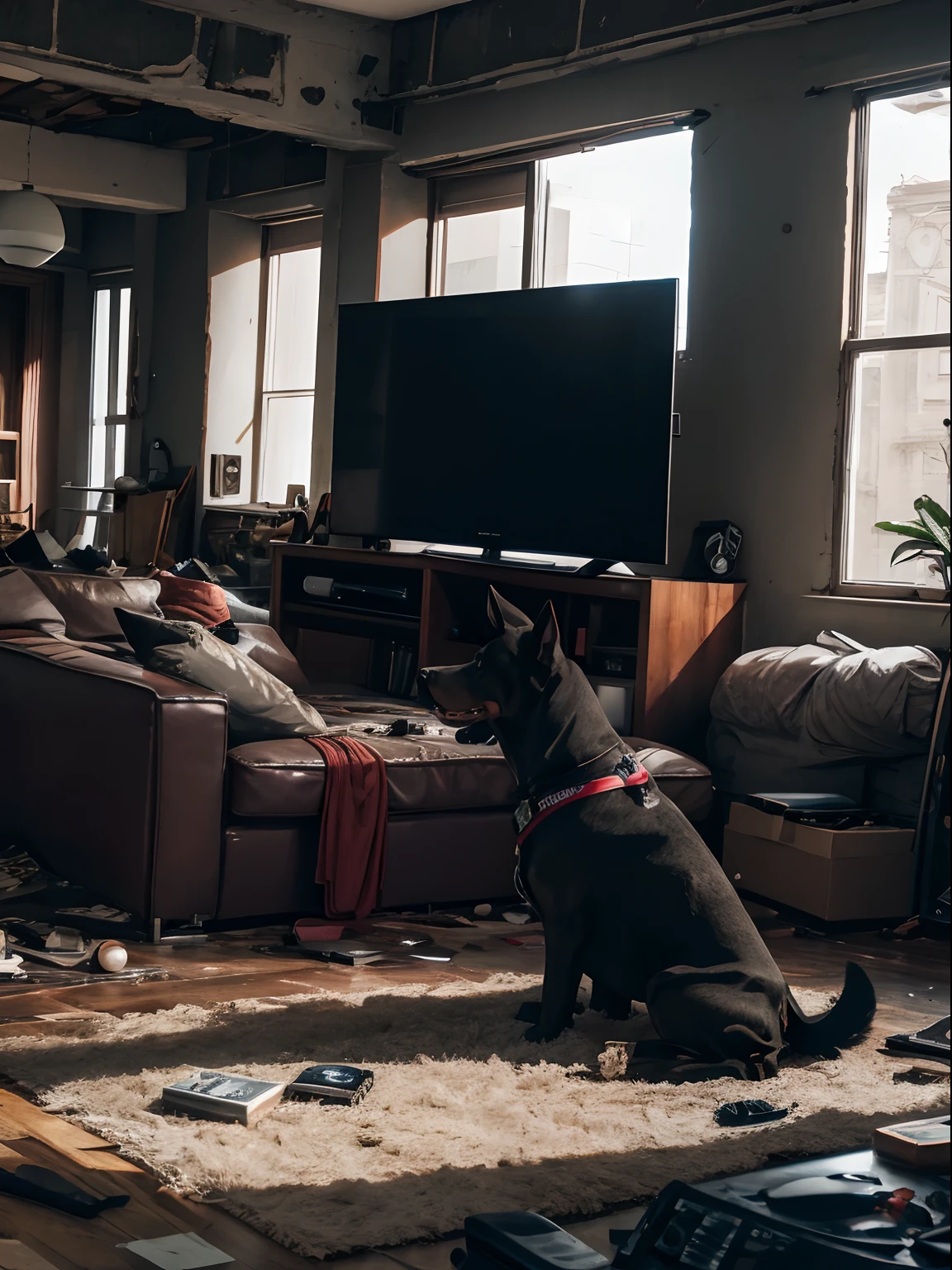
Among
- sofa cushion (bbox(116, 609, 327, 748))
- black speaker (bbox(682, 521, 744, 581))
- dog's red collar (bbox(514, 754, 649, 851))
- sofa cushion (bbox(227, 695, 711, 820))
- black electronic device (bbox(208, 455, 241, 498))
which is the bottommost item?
sofa cushion (bbox(227, 695, 711, 820))

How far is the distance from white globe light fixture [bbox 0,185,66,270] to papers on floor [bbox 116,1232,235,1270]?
553cm

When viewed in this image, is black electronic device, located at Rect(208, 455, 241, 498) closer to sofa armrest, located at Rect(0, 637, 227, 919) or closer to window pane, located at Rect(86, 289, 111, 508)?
window pane, located at Rect(86, 289, 111, 508)

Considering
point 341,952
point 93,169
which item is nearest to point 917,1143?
point 341,952

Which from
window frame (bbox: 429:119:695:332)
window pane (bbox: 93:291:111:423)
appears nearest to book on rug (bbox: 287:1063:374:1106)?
window frame (bbox: 429:119:695:332)

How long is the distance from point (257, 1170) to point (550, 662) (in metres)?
1.16

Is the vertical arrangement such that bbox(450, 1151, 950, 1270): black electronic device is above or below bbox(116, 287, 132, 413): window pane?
below

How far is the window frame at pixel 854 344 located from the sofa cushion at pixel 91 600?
87.6 inches

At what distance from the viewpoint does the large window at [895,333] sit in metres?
4.51

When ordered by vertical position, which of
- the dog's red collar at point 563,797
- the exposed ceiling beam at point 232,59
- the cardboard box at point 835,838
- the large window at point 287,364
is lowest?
the cardboard box at point 835,838

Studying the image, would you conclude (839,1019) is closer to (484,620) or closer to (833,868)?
(833,868)

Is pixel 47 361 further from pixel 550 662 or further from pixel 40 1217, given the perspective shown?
pixel 40 1217

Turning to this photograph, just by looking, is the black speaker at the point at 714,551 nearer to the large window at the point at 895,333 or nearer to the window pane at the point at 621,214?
the large window at the point at 895,333

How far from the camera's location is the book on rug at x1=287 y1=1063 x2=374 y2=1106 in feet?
8.09

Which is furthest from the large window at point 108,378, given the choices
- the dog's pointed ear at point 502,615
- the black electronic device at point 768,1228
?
the black electronic device at point 768,1228
